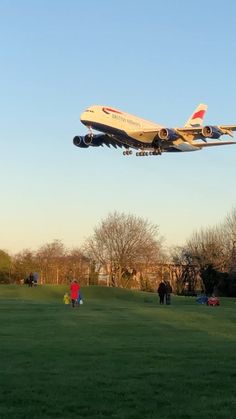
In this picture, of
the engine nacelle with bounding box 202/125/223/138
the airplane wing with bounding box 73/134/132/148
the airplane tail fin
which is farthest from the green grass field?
the airplane tail fin

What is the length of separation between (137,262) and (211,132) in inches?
1953

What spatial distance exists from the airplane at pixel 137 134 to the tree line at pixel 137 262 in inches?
1030

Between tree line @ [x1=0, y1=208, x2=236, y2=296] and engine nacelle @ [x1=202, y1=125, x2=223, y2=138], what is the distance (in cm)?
2778

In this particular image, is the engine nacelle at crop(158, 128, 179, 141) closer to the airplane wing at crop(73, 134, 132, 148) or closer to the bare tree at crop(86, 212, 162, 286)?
the airplane wing at crop(73, 134, 132, 148)

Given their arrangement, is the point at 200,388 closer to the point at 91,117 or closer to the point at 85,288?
the point at 91,117

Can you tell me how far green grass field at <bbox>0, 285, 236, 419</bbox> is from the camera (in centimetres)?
829

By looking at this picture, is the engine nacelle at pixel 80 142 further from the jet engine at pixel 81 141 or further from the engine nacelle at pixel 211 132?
the engine nacelle at pixel 211 132

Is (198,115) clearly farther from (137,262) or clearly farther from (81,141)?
(137,262)

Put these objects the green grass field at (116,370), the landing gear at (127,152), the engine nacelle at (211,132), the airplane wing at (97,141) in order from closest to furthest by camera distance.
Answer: the green grass field at (116,370) < the engine nacelle at (211,132) < the landing gear at (127,152) < the airplane wing at (97,141)

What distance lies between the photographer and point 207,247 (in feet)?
263

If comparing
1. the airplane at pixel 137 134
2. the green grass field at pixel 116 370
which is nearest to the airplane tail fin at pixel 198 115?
the airplane at pixel 137 134

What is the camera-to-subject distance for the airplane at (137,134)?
43969 mm

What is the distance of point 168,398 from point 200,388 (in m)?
0.94

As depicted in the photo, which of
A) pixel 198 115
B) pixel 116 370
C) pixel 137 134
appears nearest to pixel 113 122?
pixel 137 134
